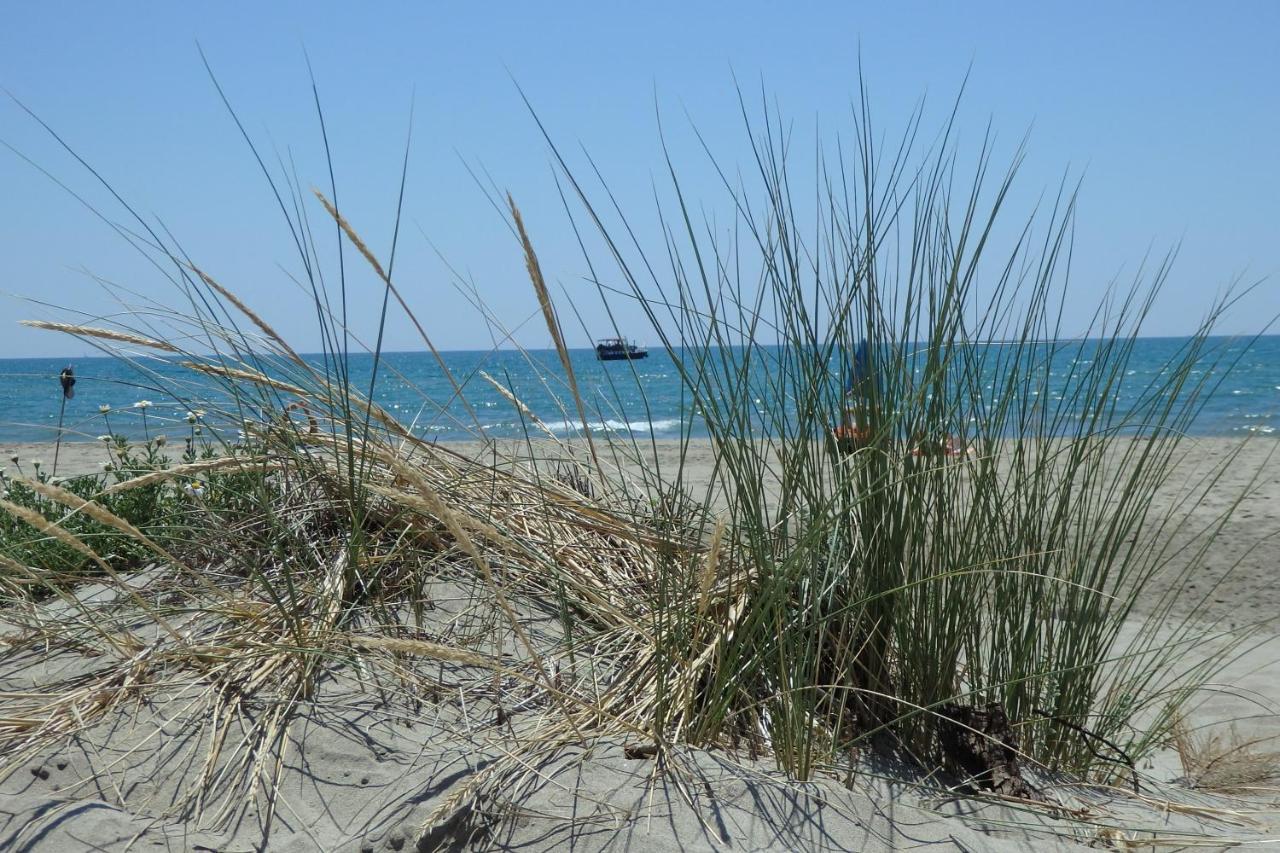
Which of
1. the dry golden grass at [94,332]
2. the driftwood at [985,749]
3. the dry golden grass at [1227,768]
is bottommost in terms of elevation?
the dry golden grass at [1227,768]

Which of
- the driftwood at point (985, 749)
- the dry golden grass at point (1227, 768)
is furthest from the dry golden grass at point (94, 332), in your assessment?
the dry golden grass at point (1227, 768)

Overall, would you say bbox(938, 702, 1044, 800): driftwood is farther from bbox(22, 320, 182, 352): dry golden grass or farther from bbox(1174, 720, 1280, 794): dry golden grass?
bbox(22, 320, 182, 352): dry golden grass

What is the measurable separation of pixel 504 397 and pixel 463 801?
50.8 inches

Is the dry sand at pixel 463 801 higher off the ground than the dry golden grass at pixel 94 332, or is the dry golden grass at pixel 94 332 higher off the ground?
the dry golden grass at pixel 94 332

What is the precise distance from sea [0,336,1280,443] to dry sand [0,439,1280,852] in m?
0.65

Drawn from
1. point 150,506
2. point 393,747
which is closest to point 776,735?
point 393,747

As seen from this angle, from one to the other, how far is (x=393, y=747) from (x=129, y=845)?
17.1 inches

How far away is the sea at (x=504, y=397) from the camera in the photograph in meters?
2.30

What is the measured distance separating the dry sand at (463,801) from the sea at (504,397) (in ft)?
2.12

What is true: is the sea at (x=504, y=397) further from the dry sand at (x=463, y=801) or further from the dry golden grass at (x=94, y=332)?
the dry sand at (x=463, y=801)

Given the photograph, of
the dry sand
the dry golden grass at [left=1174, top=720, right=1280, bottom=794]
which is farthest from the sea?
the dry golden grass at [left=1174, top=720, right=1280, bottom=794]

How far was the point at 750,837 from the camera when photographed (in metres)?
1.55

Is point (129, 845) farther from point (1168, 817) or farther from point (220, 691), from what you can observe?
point (1168, 817)

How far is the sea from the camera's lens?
2.30 meters
